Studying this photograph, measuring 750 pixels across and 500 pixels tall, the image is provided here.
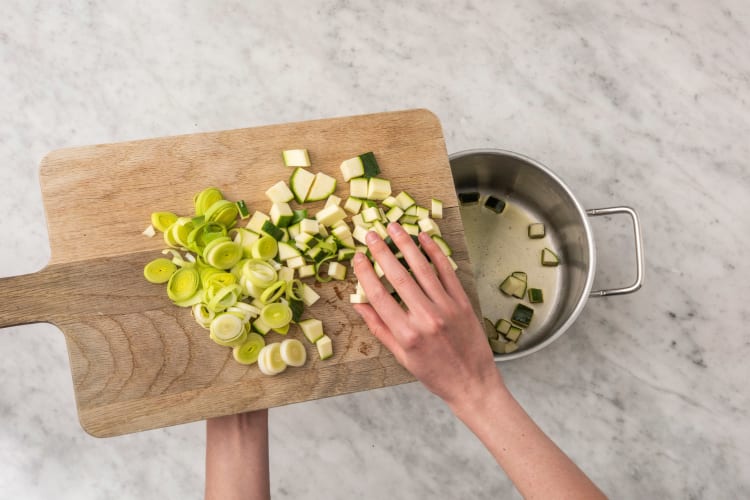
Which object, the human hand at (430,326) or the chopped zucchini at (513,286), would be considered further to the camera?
the chopped zucchini at (513,286)

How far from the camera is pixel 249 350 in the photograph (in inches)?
62.9

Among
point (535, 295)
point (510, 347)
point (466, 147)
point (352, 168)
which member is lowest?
point (510, 347)

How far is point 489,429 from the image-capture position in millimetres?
1503

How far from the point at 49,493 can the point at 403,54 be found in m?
2.19

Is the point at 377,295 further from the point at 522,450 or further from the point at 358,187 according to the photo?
the point at 522,450

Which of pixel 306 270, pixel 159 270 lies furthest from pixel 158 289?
pixel 306 270

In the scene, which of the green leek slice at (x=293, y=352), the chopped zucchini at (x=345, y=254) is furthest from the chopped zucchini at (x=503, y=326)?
the green leek slice at (x=293, y=352)

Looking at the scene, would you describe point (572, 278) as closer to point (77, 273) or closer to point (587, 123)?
point (587, 123)

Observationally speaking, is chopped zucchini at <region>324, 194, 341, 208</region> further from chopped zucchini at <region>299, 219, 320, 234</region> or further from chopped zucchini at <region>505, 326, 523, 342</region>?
chopped zucchini at <region>505, 326, 523, 342</region>

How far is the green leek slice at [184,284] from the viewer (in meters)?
1.59

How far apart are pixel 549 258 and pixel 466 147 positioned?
1.88ft

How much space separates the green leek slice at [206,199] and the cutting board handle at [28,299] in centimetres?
43

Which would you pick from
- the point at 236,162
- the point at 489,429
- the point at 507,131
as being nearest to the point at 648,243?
the point at 507,131

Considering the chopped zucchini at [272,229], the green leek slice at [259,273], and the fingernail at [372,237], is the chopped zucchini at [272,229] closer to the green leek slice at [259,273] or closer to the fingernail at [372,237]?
the green leek slice at [259,273]
